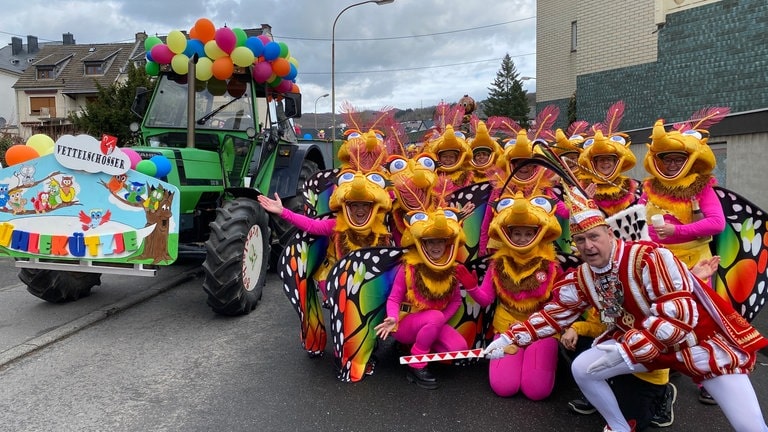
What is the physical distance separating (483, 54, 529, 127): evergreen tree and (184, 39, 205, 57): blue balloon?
3632cm

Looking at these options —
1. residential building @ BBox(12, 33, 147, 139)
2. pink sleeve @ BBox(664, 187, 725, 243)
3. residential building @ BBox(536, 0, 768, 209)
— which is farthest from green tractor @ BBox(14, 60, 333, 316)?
residential building @ BBox(12, 33, 147, 139)

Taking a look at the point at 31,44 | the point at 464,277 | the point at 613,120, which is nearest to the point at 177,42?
the point at 464,277

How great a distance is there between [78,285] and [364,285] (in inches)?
131

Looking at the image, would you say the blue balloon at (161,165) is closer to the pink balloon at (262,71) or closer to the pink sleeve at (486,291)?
the pink balloon at (262,71)

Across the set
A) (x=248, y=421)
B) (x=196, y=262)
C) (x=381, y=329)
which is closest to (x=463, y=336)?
(x=381, y=329)

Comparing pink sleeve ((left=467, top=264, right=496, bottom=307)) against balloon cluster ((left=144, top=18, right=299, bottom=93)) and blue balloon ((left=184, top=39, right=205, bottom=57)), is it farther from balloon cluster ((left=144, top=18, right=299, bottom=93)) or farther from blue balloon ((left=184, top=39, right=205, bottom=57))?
blue balloon ((left=184, top=39, right=205, bottom=57))

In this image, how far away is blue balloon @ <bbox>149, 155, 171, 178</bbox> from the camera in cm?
421

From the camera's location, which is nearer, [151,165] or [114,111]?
[151,165]

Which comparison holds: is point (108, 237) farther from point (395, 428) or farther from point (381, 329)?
point (395, 428)

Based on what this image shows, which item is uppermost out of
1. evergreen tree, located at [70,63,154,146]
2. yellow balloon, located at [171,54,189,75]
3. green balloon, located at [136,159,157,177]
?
evergreen tree, located at [70,63,154,146]

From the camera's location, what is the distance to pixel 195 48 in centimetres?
529

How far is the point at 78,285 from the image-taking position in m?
5.09

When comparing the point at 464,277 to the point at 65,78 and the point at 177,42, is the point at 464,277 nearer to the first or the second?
the point at 177,42

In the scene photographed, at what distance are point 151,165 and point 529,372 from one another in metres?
3.22
